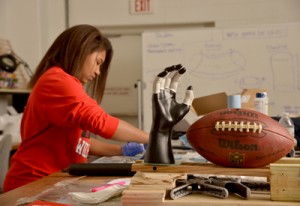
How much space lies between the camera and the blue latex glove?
5.02 feet

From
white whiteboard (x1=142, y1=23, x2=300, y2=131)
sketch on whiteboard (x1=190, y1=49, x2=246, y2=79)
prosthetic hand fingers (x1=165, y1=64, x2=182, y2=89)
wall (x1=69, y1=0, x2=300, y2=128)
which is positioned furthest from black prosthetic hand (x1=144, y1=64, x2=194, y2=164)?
wall (x1=69, y1=0, x2=300, y2=128)

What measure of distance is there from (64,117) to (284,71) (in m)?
2.41

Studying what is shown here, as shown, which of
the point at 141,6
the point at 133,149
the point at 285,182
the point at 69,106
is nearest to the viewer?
the point at 285,182

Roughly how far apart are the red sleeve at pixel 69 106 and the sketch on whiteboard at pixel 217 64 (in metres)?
2.06

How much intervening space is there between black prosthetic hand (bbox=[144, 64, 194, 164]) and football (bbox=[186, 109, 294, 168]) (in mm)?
72

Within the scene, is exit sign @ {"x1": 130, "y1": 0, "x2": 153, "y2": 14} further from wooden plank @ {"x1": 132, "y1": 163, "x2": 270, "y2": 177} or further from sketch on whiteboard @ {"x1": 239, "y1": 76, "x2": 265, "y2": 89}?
wooden plank @ {"x1": 132, "y1": 163, "x2": 270, "y2": 177}

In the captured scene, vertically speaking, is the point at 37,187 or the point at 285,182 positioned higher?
the point at 285,182

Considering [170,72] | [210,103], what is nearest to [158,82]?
[170,72]

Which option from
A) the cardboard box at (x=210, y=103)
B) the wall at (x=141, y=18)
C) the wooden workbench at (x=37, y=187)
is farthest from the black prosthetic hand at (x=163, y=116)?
the wall at (x=141, y=18)

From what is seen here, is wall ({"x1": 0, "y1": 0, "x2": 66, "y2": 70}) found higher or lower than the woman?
higher

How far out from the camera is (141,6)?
365 centimetres

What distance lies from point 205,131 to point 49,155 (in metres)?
0.83

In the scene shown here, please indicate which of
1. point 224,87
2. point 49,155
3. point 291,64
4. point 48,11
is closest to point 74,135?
point 49,155

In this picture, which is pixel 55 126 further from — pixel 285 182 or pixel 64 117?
pixel 285 182
